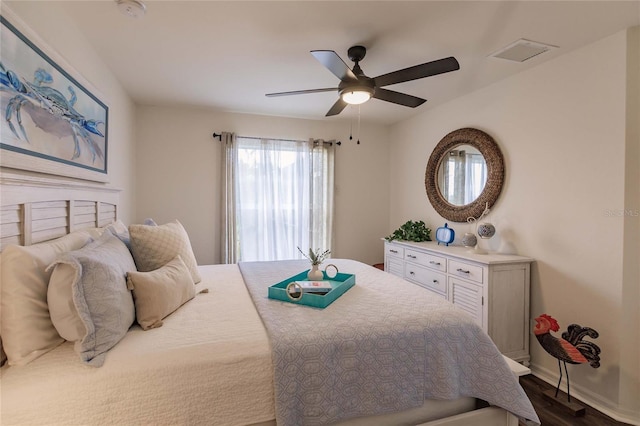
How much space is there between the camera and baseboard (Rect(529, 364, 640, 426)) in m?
1.90

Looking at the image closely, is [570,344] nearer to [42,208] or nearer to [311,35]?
[311,35]

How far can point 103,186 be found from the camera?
244 centimetres

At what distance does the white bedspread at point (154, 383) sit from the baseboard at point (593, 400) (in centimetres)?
231

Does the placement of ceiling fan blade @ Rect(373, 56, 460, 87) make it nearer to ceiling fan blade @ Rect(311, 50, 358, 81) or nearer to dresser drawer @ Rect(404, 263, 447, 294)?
ceiling fan blade @ Rect(311, 50, 358, 81)

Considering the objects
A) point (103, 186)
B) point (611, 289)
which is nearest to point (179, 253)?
point (103, 186)

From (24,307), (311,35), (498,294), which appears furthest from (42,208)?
(498,294)

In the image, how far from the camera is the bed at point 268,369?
1.05 metres

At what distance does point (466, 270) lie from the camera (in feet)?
8.52

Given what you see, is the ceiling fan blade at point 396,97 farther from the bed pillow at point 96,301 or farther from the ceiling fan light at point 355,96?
the bed pillow at point 96,301

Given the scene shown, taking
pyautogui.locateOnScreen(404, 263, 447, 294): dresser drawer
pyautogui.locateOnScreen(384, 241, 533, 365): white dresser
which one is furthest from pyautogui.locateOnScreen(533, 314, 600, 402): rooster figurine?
pyautogui.locateOnScreen(404, 263, 447, 294): dresser drawer

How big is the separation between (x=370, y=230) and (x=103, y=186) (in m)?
3.29

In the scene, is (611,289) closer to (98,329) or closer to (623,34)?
(623,34)

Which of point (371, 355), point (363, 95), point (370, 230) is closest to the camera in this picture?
point (371, 355)

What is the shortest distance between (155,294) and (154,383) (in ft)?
1.45
